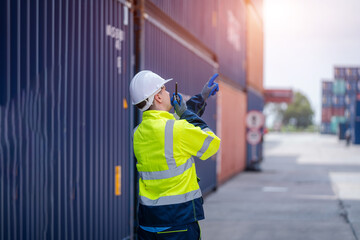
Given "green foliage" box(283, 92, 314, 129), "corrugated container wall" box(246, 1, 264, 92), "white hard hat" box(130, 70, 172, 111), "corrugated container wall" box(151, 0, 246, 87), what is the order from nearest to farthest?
1. "white hard hat" box(130, 70, 172, 111)
2. "corrugated container wall" box(151, 0, 246, 87)
3. "corrugated container wall" box(246, 1, 264, 92)
4. "green foliage" box(283, 92, 314, 129)

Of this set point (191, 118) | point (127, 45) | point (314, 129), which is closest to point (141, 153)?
point (191, 118)

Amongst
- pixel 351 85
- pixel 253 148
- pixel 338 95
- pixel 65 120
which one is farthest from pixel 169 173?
pixel 338 95

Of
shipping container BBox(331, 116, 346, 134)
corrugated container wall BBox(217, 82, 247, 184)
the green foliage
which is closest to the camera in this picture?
corrugated container wall BBox(217, 82, 247, 184)

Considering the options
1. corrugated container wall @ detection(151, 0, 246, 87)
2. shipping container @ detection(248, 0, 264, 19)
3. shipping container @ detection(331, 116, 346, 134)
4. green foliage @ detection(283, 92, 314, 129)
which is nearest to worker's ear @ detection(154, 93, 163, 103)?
corrugated container wall @ detection(151, 0, 246, 87)

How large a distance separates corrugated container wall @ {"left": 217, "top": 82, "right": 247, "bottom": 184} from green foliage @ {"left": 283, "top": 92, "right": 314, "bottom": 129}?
114 metres

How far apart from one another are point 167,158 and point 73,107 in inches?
76.0

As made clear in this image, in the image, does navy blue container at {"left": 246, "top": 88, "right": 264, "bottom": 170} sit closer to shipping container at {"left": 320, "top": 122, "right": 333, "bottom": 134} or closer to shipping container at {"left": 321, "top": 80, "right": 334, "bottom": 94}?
shipping container at {"left": 321, "top": 80, "right": 334, "bottom": 94}

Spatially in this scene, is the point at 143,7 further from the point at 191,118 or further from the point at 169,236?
the point at 169,236

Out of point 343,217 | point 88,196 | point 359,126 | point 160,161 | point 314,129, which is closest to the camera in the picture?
point 160,161

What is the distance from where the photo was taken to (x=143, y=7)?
20.9 ft

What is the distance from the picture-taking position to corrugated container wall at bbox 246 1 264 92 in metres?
18.2

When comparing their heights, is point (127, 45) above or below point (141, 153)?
above

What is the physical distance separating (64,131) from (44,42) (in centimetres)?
90

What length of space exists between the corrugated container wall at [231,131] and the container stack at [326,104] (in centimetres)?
6447
